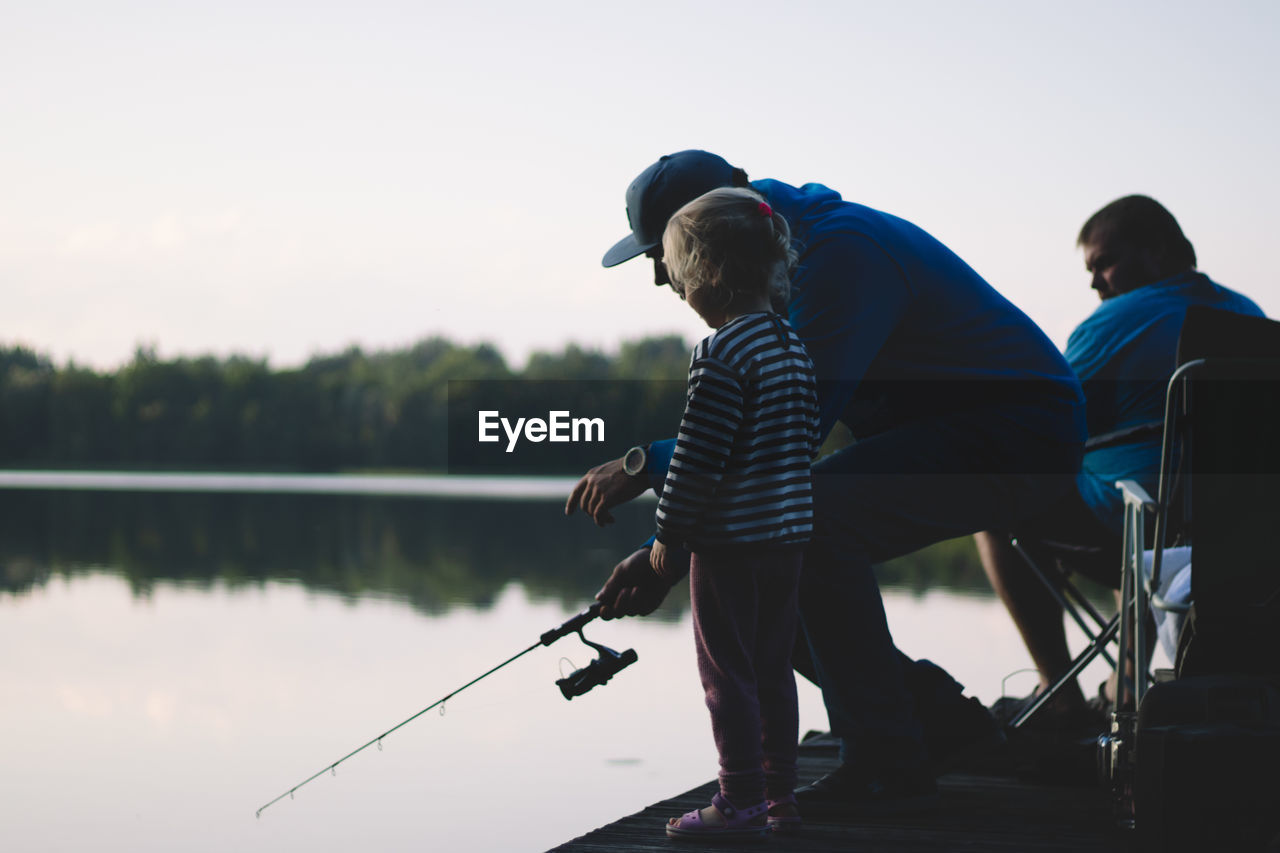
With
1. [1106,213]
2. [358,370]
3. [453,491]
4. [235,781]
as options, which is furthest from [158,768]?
[358,370]

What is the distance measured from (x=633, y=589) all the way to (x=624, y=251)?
70 cm

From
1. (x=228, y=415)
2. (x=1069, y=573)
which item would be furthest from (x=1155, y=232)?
(x=228, y=415)

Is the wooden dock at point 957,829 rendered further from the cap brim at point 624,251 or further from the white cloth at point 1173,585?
the cap brim at point 624,251

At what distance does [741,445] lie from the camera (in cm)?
235

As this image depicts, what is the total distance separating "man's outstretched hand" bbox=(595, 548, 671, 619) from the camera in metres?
2.49

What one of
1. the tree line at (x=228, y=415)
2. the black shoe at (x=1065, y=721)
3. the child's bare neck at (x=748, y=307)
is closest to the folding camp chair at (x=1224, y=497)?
the child's bare neck at (x=748, y=307)

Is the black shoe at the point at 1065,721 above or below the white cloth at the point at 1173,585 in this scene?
below

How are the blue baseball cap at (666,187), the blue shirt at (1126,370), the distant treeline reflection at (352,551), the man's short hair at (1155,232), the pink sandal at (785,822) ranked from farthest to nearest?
the distant treeline reflection at (352,551) → the man's short hair at (1155,232) → the blue shirt at (1126,370) → the blue baseball cap at (666,187) → the pink sandal at (785,822)

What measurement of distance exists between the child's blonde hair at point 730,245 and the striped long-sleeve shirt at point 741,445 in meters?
0.07

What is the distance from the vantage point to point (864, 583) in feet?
8.31

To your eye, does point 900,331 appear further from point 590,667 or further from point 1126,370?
point 1126,370

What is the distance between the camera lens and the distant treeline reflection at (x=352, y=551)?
1181 centimetres

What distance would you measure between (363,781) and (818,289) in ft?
9.61

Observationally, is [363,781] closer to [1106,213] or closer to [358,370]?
[1106,213]
